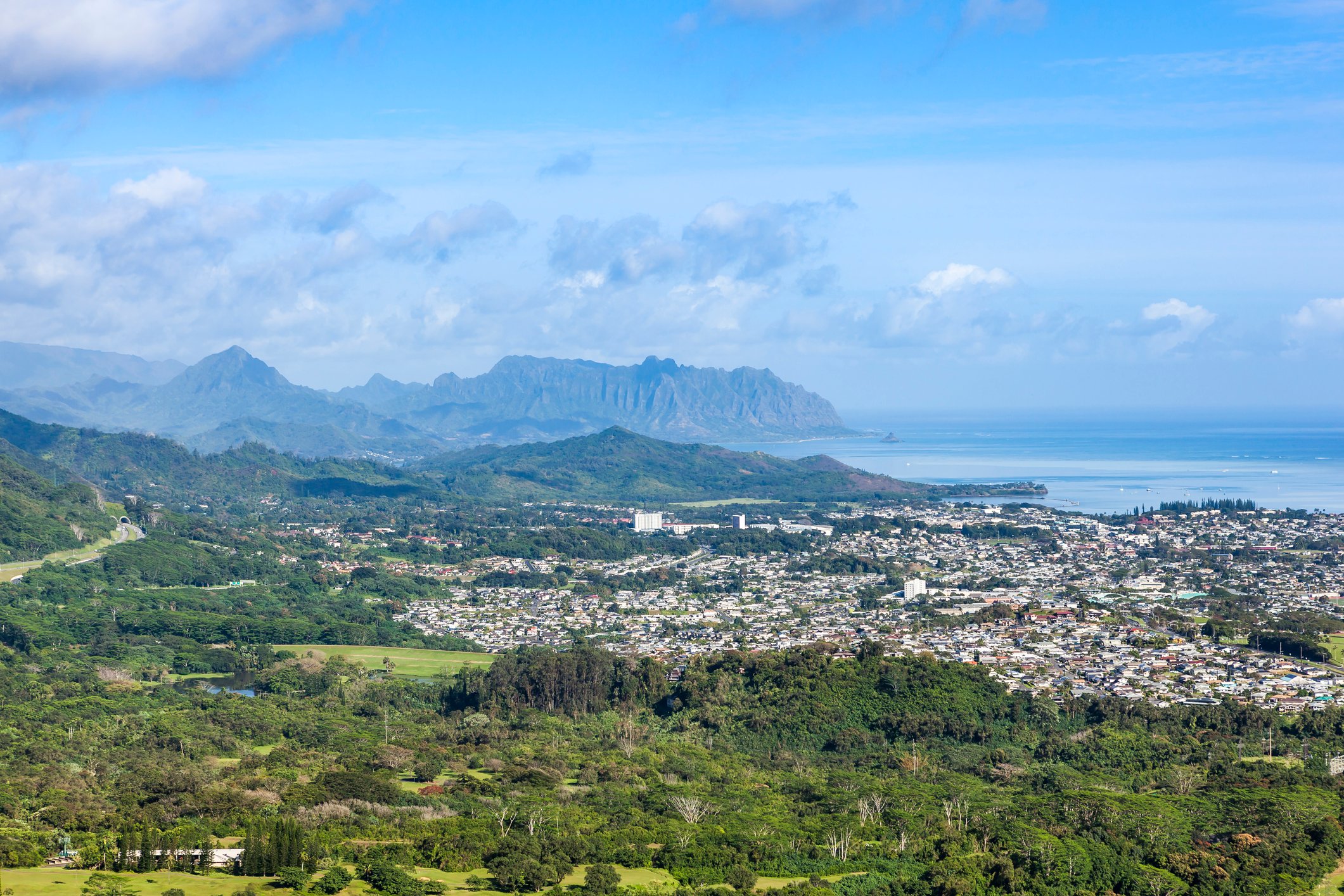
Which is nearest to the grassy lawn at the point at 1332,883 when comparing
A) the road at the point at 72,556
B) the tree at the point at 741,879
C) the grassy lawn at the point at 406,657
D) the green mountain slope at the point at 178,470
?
the tree at the point at 741,879

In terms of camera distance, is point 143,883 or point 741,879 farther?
point 741,879

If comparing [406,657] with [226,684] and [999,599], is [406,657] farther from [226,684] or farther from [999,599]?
[999,599]

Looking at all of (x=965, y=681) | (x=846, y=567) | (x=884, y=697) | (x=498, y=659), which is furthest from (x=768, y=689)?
(x=846, y=567)

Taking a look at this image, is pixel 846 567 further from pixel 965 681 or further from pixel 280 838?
pixel 280 838

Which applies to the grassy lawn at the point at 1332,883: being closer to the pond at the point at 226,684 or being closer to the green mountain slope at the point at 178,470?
the pond at the point at 226,684

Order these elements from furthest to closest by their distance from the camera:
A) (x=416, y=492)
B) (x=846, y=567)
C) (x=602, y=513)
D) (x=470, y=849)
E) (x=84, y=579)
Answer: (x=416, y=492) → (x=602, y=513) → (x=846, y=567) → (x=84, y=579) → (x=470, y=849)

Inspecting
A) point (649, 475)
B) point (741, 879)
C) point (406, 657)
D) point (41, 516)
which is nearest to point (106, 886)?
point (741, 879)
